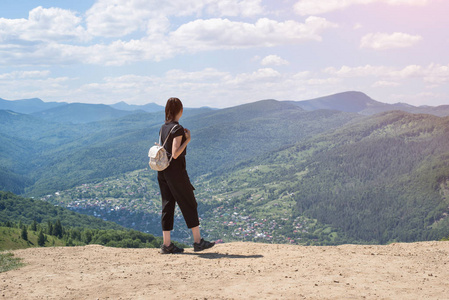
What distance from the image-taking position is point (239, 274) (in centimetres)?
875

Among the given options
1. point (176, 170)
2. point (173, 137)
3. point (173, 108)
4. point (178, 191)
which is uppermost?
point (173, 108)

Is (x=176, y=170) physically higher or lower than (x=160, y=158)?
lower

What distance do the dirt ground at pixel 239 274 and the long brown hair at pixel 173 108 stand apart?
13.1 feet

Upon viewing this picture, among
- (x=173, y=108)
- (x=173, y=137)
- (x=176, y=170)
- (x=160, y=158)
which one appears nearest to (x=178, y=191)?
(x=176, y=170)

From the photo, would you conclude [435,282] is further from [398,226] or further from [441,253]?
[398,226]

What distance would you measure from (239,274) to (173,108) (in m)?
4.81

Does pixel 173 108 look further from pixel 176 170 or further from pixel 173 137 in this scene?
pixel 176 170

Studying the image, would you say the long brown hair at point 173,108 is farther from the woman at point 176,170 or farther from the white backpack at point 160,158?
the white backpack at point 160,158

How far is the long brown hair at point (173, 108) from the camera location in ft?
35.0

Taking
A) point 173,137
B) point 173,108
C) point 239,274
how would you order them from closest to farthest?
point 239,274 → point 173,137 → point 173,108

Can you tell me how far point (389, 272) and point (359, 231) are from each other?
202199 millimetres

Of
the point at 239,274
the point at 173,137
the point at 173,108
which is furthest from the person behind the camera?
the point at 173,108

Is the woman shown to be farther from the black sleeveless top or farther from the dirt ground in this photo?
the dirt ground

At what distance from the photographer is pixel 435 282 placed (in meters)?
7.92
